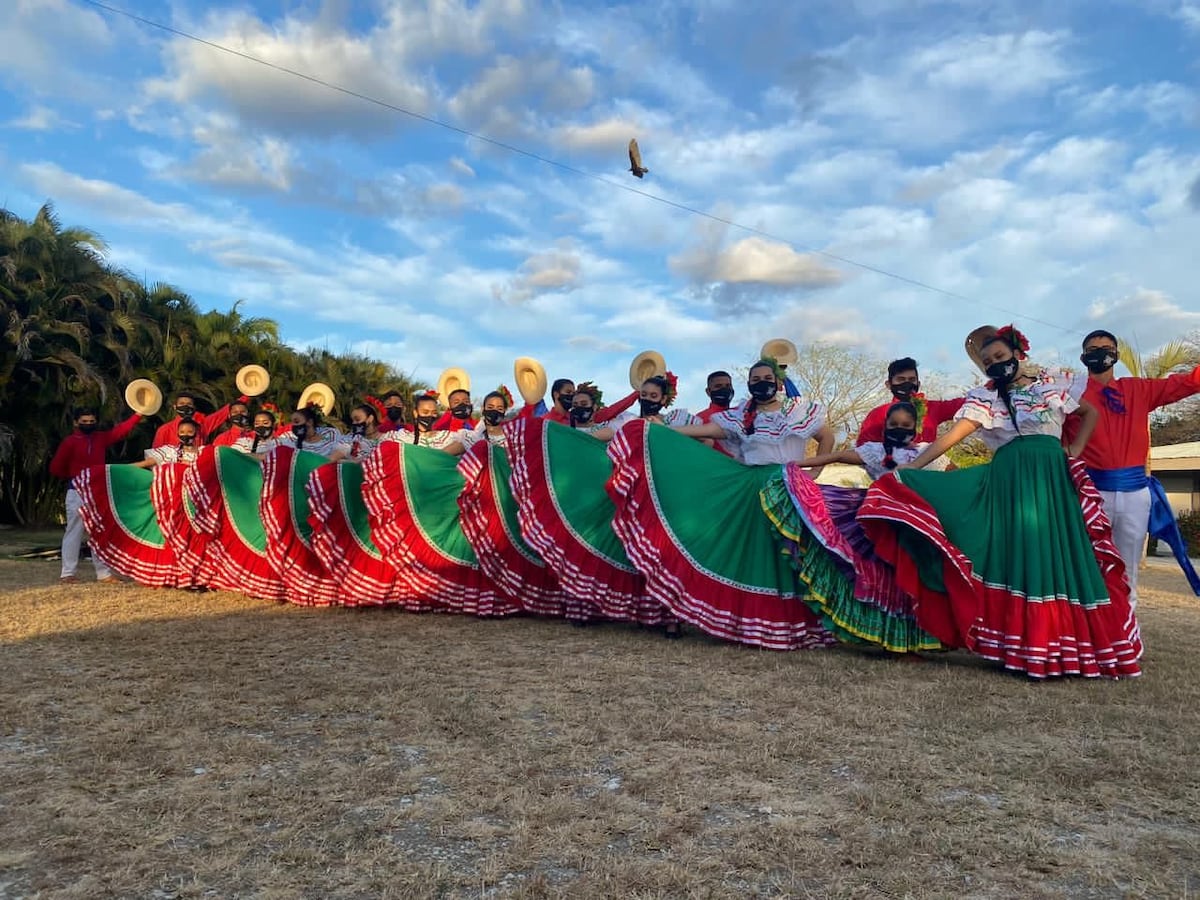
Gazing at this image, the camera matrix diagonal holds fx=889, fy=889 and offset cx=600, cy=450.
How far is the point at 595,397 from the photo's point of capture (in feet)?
21.6

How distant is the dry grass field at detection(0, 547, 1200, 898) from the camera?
84.7 inches

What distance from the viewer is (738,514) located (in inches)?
201

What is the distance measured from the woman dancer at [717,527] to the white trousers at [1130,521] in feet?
5.43

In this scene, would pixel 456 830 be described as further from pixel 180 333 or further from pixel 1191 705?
pixel 180 333

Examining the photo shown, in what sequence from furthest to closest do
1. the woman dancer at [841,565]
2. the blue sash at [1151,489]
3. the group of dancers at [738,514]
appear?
1. the blue sash at [1151,489]
2. the woman dancer at [841,565]
3. the group of dancers at [738,514]

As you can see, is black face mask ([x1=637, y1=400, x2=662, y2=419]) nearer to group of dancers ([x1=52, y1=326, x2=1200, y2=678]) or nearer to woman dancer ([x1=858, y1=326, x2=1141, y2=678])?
group of dancers ([x1=52, y1=326, x2=1200, y2=678])

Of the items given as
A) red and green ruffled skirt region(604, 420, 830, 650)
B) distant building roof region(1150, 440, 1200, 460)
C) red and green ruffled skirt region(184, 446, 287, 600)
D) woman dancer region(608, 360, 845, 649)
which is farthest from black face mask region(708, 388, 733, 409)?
distant building roof region(1150, 440, 1200, 460)

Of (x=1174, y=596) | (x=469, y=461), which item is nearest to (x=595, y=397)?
(x=469, y=461)

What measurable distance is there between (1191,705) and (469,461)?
13.9 feet

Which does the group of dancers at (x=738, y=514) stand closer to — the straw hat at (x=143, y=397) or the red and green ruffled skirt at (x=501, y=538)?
the red and green ruffled skirt at (x=501, y=538)

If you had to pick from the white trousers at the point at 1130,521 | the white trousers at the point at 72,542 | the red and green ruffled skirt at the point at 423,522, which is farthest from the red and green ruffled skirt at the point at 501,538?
the white trousers at the point at 72,542

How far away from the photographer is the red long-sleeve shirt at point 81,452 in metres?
8.50

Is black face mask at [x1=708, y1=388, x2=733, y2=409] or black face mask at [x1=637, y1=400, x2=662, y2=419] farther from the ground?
black face mask at [x1=708, y1=388, x2=733, y2=409]

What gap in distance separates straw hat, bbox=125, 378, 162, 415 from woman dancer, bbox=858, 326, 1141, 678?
7.18 metres
